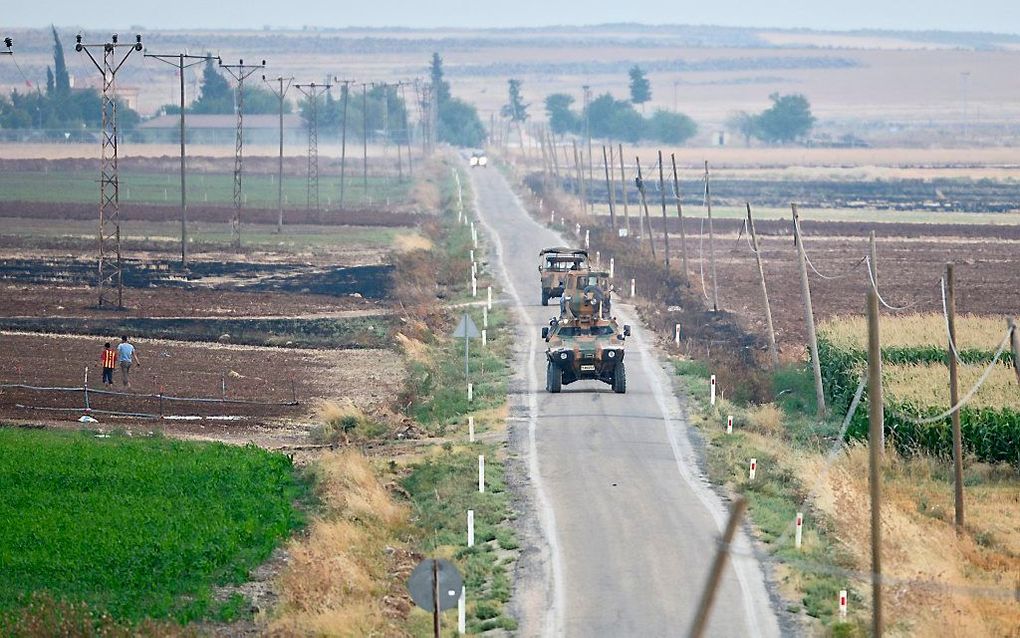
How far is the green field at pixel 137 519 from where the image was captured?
22.1 metres

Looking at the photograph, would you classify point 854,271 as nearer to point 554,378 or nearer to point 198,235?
point 198,235

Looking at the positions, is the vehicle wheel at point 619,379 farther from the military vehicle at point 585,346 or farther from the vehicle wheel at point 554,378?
the vehicle wheel at point 554,378

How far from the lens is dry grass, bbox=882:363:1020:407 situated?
1309 inches

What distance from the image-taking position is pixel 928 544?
24.3m

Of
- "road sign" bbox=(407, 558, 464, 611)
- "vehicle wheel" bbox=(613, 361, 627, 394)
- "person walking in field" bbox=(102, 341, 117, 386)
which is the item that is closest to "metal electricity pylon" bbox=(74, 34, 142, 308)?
"person walking in field" bbox=(102, 341, 117, 386)

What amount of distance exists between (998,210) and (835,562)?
98018 mm

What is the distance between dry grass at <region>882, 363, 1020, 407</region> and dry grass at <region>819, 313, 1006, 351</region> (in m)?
2.31

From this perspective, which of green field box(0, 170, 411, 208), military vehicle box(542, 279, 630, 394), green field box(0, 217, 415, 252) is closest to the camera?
military vehicle box(542, 279, 630, 394)

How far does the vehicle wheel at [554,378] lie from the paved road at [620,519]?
20 cm

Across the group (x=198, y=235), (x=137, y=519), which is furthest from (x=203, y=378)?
(x=198, y=235)

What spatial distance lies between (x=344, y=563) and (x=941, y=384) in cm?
1726

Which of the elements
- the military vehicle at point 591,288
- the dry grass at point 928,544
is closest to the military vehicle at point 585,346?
the military vehicle at point 591,288

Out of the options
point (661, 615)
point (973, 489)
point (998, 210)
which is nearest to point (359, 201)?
point (998, 210)

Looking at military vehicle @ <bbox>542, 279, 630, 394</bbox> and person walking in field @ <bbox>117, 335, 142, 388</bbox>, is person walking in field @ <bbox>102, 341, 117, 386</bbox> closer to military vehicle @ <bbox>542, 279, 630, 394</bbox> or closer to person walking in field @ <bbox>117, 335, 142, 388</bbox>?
person walking in field @ <bbox>117, 335, 142, 388</bbox>
